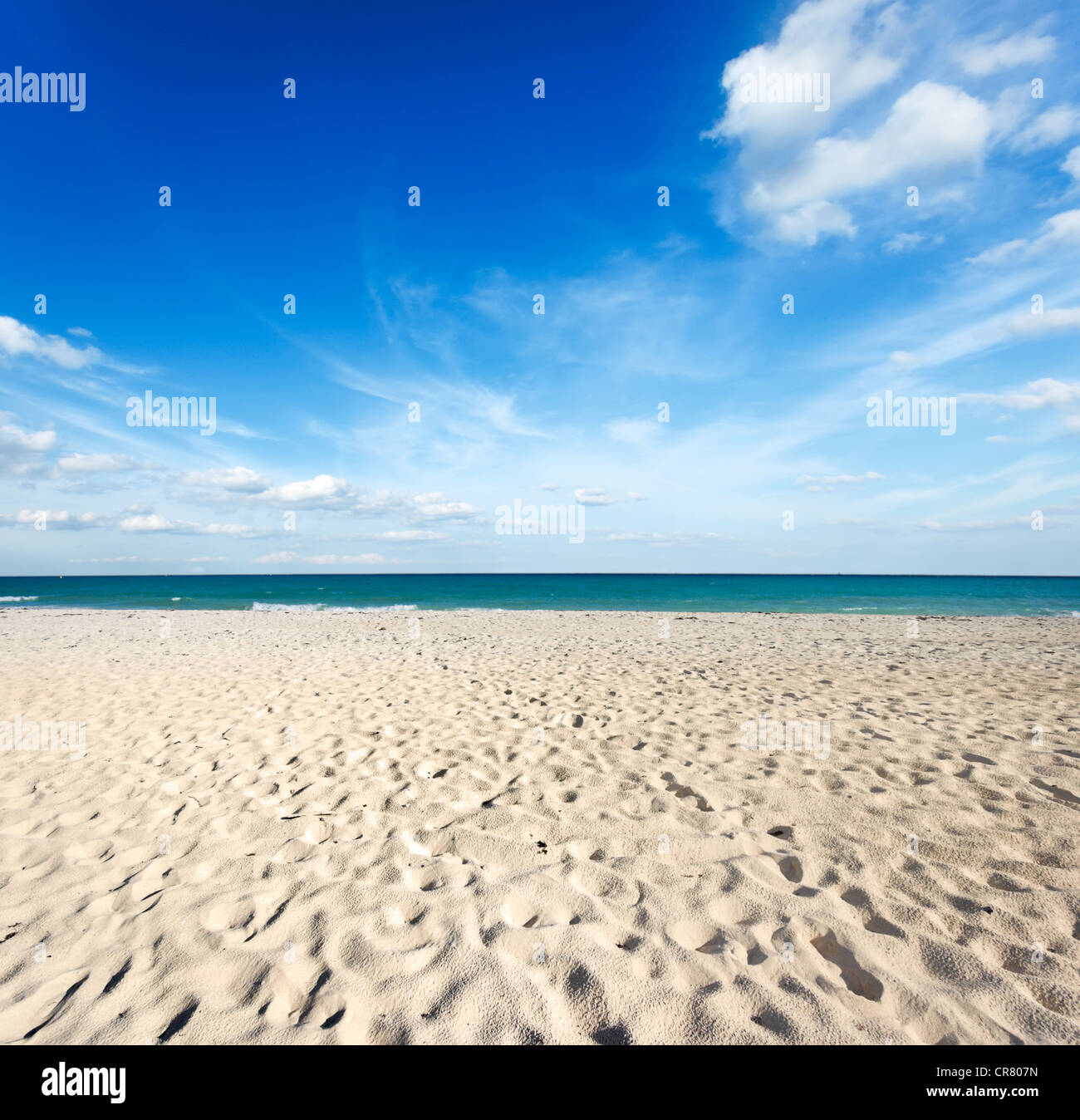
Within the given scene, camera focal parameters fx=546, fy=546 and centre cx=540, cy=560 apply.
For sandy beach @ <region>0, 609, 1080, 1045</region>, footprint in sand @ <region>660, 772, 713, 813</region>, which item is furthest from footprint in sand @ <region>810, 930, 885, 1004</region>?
footprint in sand @ <region>660, 772, 713, 813</region>

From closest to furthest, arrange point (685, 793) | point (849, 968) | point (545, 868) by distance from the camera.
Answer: point (849, 968)
point (545, 868)
point (685, 793)

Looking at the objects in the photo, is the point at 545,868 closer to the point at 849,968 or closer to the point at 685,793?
the point at 685,793

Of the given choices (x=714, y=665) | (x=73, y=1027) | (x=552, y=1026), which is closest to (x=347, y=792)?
(x=73, y=1027)

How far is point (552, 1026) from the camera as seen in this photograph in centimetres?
228

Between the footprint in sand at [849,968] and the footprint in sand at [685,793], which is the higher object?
the footprint in sand at [685,793]

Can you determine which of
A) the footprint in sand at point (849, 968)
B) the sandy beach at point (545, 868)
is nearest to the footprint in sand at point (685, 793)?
the sandy beach at point (545, 868)

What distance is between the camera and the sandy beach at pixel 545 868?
237 centimetres

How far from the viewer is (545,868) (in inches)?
136

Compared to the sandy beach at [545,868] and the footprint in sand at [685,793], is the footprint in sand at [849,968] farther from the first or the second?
the footprint in sand at [685,793]

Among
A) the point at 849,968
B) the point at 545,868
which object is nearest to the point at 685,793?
the point at 545,868

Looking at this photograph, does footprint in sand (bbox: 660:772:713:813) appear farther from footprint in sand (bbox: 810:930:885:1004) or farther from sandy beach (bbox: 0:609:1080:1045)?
footprint in sand (bbox: 810:930:885:1004)

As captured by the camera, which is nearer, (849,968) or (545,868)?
(849,968)
